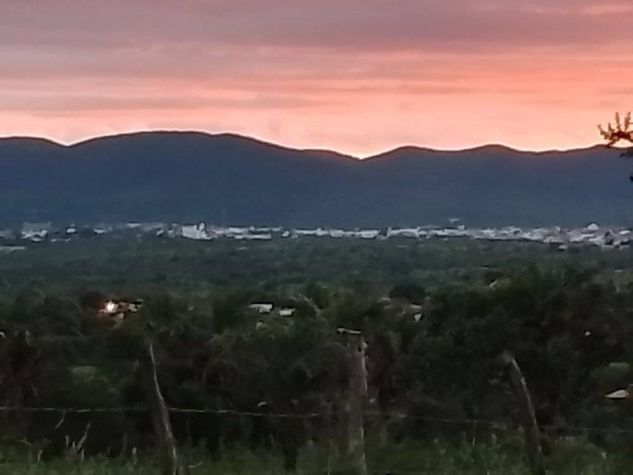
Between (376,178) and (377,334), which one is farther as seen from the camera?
(376,178)

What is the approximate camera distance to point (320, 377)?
14781 mm

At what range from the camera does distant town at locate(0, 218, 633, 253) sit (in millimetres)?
77438

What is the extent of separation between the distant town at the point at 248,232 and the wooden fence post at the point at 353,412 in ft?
217

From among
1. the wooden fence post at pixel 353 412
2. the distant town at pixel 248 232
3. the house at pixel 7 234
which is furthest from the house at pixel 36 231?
the wooden fence post at pixel 353 412

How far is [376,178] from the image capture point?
105m

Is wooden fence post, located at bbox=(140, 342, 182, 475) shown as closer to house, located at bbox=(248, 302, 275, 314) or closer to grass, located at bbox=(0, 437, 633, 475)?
grass, located at bbox=(0, 437, 633, 475)

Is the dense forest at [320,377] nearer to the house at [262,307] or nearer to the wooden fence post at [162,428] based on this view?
the house at [262,307]

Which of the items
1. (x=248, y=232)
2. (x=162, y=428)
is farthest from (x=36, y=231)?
(x=162, y=428)

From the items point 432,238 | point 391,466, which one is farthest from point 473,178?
point 391,466

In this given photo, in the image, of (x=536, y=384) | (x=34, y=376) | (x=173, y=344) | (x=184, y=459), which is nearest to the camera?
(x=184, y=459)

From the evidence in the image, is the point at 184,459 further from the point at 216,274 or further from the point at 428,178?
the point at 428,178

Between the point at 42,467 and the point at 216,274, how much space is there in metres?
45.1

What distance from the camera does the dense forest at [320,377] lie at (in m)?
10.7

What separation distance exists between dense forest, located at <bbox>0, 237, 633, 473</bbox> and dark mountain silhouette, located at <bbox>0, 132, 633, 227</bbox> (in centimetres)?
6528
